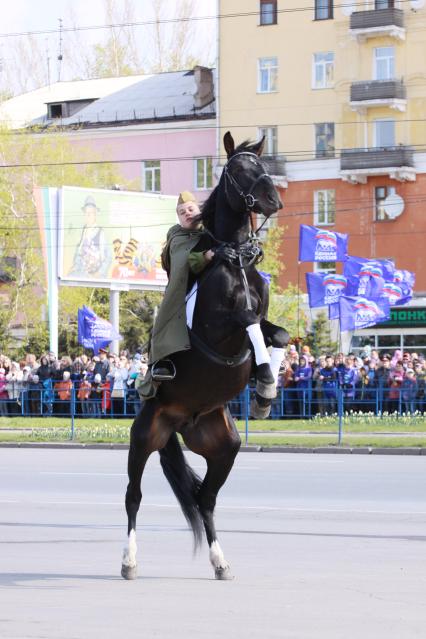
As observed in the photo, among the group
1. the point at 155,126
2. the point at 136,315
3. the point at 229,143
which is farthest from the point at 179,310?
the point at 155,126

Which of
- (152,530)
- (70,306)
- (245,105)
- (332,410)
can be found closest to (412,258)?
(245,105)

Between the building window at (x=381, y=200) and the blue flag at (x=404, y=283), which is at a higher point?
the building window at (x=381, y=200)

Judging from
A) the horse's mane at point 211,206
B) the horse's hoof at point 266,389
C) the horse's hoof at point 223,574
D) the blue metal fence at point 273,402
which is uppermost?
the horse's mane at point 211,206

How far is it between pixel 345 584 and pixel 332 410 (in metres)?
23.3

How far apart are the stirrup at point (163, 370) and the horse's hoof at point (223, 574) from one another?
4.42 feet

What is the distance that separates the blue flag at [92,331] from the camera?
139 ft

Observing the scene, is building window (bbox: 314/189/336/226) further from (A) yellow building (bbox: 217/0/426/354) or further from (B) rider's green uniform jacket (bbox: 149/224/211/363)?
(B) rider's green uniform jacket (bbox: 149/224/211/363)

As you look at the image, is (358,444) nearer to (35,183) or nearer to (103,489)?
(103,489)

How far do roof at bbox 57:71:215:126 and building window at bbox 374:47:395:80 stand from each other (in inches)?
412

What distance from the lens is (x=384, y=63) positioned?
6794 cm

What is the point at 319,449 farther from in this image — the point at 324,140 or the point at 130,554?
the point at 324,140

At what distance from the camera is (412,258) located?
2611 inches

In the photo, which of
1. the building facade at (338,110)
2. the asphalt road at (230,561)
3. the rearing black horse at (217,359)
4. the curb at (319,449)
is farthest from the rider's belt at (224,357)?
the building facade at (338,110)

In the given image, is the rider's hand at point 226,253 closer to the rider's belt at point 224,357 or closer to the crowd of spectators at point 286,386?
the rider's belt at point 224,357
